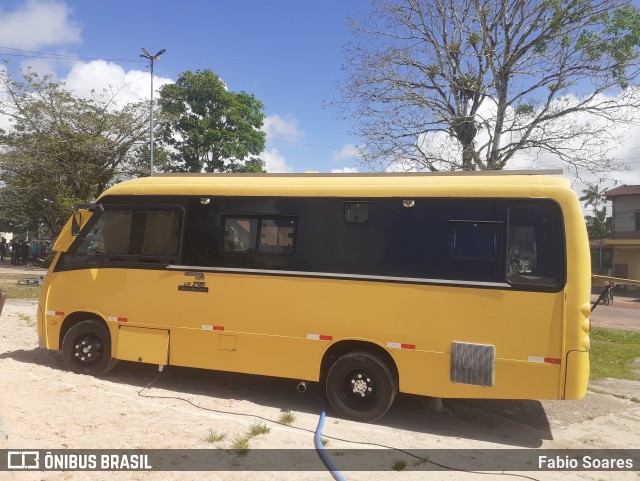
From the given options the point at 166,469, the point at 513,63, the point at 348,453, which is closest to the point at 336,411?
the point at 348,453

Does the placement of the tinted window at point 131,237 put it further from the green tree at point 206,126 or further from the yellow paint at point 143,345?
the green tree at point 206,126

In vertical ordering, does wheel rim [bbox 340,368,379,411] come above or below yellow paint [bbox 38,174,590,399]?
below

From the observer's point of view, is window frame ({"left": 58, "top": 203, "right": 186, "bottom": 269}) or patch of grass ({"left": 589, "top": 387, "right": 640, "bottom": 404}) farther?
patch of grass ({"left": 589, "top": 387, "right": 640, "bottom": 404})

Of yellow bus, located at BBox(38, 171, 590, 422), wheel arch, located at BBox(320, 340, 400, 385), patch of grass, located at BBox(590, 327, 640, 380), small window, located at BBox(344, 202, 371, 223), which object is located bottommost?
patch of grass, located at BBox(590, 327, 640, 380)

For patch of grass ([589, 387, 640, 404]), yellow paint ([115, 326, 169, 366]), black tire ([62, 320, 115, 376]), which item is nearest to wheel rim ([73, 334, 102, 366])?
black tire ([62, 320, 115, 376])

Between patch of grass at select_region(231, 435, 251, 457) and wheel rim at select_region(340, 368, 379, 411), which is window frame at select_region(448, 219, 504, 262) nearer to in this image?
wheel rim at select_region(340, 368, 379, 411)

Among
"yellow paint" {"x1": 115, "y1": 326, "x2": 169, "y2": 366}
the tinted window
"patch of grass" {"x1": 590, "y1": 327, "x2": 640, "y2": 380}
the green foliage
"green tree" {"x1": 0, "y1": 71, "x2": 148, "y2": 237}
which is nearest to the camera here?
"yellow paint" {"x1": 115, "y1": 326, "x2": 169, "y2": 366}

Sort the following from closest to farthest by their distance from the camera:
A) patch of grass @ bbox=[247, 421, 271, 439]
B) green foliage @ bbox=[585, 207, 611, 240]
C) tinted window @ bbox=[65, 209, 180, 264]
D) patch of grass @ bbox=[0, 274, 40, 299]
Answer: patch of grass @ bbox=[247, 421, 271, 439] → tinted window @ bbox=[65, 209, 180, 264] → patch of grass @ bbox=[0, 274, 40, 299] → green foliage @ bbox=[585, 207, 611, 240]

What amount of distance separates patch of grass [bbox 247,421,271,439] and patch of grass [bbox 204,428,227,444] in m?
0.28

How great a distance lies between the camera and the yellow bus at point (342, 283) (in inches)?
220

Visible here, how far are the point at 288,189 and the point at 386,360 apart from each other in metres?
2.58

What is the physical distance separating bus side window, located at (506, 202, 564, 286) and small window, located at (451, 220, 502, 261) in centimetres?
17

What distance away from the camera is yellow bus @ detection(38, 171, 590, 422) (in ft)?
18.3

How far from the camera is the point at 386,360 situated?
6.14 meters
